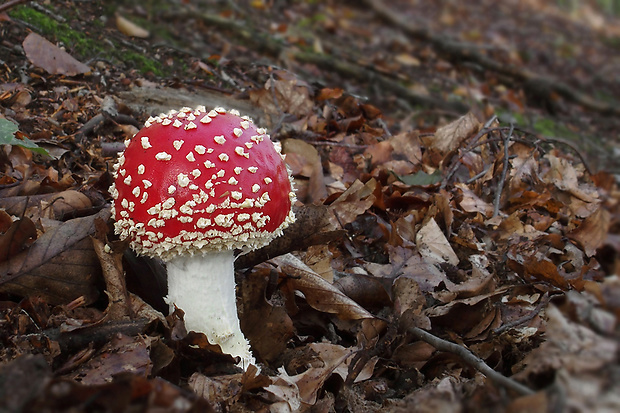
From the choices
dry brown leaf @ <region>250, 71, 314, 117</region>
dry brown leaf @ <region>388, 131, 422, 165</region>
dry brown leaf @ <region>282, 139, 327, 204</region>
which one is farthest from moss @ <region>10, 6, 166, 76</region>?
dry brown leaf @ <region>388, 131, 422, 165</region>

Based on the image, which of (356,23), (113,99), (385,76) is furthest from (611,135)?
(113,99)

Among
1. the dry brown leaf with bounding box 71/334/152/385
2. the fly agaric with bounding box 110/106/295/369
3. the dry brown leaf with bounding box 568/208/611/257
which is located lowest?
the dry brown leaf with bounding box 71/334/152/385

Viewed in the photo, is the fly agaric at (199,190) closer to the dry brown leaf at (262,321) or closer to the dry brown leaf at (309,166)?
the dry brown leaf at (262,321)

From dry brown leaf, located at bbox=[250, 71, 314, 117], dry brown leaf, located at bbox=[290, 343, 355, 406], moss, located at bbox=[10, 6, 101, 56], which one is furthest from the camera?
dry brown leaf, located at bbox=[250, 71, 314, 117]

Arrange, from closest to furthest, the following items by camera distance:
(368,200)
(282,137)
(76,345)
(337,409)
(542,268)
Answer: (76,345)
(337,409)
(542,268)
(368,200)
(282,137)

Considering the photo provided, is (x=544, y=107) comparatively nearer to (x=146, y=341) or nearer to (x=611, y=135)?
(x=611, y=135)

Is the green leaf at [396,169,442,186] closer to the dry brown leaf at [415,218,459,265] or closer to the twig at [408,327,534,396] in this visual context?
the dry brown leaf at [415,218,459,265]
